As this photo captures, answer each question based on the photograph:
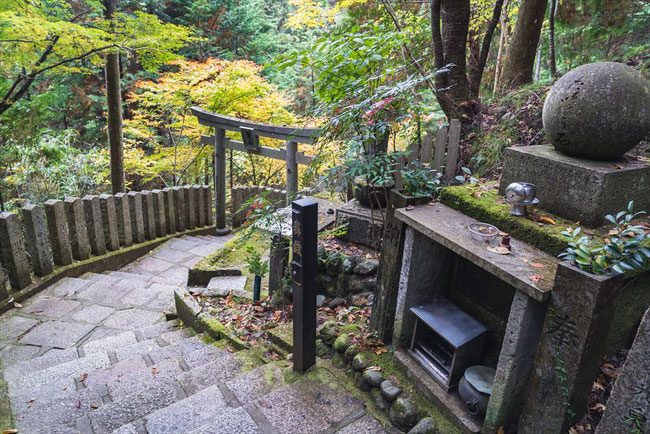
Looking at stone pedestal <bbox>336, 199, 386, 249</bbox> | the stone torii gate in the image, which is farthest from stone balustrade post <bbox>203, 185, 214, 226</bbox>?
stone pedestal <bbox>336, 199, 386, 249</bbox>

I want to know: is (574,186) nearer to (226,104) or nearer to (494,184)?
(494,184)

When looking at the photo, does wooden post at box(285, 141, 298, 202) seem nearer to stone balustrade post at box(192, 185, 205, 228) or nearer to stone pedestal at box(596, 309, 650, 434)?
stone balustrade post at box(192, 185, 205, 228)

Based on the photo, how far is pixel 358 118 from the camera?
3.52 meters

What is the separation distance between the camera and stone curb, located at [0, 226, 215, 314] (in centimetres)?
520

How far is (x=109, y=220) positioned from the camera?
665 centimetres

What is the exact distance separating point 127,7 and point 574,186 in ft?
54.7

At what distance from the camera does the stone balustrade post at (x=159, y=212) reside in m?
7.57

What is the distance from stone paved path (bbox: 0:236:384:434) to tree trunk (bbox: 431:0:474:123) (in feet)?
13.2

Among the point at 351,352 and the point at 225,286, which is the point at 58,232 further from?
the point at 351,352

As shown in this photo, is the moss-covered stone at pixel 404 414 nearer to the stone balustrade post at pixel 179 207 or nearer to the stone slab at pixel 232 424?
the stone slab at pixel 232 424

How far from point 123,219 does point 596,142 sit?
23.0ft

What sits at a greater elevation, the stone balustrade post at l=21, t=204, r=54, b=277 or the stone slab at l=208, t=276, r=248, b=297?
the stone balustrade post at l=21, t=204, r=54, b=277

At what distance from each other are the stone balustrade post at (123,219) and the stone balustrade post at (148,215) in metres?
0.39

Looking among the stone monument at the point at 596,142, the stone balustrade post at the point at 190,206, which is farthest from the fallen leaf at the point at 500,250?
the stone balustrade post at the point at 190,206
